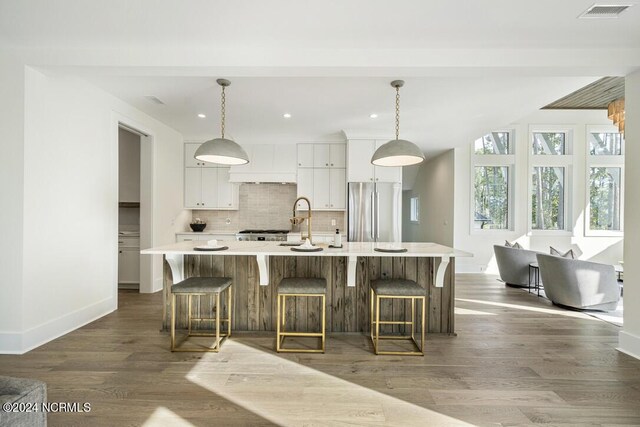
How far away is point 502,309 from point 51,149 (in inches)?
206

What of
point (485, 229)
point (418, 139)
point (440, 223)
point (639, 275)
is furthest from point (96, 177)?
point (485, 229)

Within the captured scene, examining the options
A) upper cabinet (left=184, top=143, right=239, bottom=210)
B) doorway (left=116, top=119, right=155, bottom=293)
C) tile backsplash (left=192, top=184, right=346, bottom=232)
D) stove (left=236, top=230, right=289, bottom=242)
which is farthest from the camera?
tile backsplash (left=192, top=184, right=346, bottom=232)

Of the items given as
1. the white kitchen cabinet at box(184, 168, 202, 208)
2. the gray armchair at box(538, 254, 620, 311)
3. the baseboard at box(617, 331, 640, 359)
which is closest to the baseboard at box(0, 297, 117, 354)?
the white kitchen cabinet at box(184, 168, 202, 208)

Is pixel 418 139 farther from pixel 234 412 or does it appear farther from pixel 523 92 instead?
pixel 234 412

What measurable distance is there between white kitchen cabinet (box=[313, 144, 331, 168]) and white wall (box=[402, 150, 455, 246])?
2.72m

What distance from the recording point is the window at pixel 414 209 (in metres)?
8.42

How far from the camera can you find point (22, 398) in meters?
1.03

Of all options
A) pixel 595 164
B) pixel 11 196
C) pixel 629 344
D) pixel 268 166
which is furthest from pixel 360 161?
pixel 595 164

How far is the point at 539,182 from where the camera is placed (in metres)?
6.46

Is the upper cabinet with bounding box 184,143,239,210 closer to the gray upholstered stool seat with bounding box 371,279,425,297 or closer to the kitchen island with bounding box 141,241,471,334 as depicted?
the kitchen island with bounding box 141,241,471,334

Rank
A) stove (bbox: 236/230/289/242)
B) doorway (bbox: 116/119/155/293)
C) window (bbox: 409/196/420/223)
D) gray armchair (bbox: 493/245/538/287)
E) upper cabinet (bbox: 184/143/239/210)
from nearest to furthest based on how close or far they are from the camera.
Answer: doorway (bbox: 116/119/155/293), gray armchair (bbox: 493/245/538/287), stove (bbox: 236/230/289/242), upper cabinet (bbox: 184/143/239/210), window (bbox: 409/196/420/223)

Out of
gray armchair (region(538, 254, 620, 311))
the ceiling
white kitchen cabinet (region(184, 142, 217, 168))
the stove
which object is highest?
the ceiling

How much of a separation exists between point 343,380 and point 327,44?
2.61m

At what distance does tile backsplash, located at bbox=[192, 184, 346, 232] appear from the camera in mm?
5852
